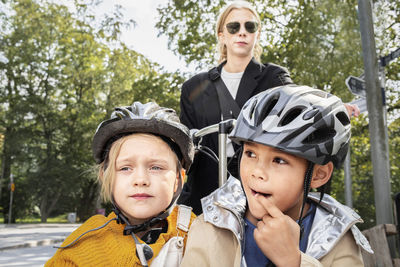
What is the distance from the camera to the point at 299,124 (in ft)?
7.02

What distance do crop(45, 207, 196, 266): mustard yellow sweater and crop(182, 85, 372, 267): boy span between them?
0.46m

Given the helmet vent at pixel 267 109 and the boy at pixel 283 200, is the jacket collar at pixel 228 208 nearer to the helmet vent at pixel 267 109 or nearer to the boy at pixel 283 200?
the boy at pixel 283 200

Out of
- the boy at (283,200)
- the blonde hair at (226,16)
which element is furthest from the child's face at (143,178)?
the blonde hair at (226,16)

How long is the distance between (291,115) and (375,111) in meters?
4.77

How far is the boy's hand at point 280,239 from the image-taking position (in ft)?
6.27

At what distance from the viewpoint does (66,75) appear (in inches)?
1296

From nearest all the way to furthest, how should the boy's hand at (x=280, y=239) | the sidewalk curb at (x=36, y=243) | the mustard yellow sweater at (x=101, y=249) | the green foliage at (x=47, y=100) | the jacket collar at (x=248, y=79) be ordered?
the boy's hand at (x=280, y=239)
the mustard yellow sweater at (x=101, y=249)
the jacket collar at (x=248, y=79)
the sidewalk curb at (x=36, y=243)
the green foliage at (x=47, y=100)

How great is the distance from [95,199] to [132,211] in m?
37.0

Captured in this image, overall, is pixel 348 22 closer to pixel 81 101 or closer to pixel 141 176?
pixel 141 176

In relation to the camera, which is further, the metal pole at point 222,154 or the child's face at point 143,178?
the metal pole at point 222,154

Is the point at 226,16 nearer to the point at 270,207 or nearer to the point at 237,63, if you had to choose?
the point at 237,63

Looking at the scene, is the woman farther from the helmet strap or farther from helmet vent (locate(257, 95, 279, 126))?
the helmet strap

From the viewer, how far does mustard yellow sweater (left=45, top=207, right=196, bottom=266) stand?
2.45m

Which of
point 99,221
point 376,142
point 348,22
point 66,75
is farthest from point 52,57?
point 99,221
